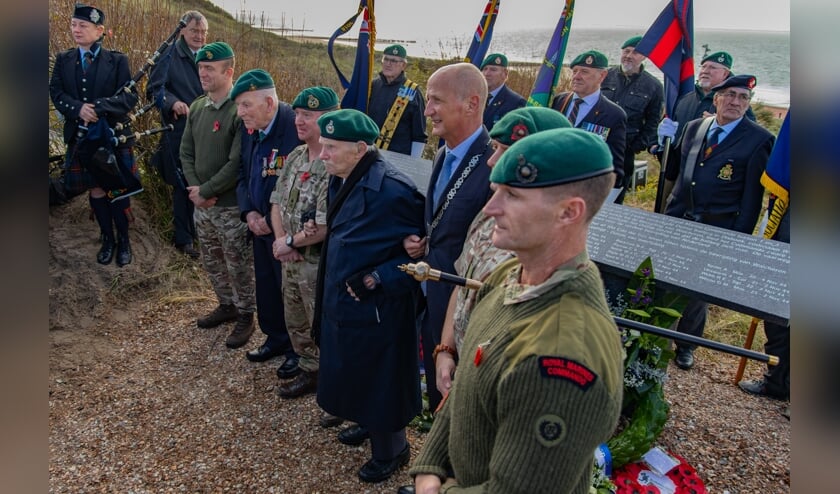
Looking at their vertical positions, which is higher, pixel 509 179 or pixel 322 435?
pixel 509 179

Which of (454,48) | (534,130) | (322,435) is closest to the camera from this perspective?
(534,130)

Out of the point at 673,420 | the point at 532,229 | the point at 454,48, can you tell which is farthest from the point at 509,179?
the point at 454,48

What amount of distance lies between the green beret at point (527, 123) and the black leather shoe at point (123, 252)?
16.7 ft

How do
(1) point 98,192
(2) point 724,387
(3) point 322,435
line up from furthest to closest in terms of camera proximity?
(1) point 98,192, (2) point 724,387, (3) point 322,435

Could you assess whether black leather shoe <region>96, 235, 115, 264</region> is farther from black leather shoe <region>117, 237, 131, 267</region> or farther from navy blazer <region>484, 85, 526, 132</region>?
navy blazer <region>484, 85, 526, 132</region>

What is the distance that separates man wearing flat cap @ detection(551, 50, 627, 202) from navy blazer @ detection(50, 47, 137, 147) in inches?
185

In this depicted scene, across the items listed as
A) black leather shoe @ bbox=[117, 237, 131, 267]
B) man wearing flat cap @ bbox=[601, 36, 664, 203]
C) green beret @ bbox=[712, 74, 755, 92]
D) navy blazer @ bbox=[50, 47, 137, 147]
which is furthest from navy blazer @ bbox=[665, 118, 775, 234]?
black leather shoe @ bbox=[117, 237, 131, 267]

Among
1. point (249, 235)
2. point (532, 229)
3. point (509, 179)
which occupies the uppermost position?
point (509, 179)

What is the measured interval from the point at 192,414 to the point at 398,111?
4374 mm

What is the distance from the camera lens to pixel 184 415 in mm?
4062

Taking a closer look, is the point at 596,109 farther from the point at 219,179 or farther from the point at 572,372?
the point at 572,372

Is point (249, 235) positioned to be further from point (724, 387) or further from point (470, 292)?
point (724, 387)

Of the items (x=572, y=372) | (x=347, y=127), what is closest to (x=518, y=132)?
(x=347, y=127)

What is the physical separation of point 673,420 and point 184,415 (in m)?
3.73
